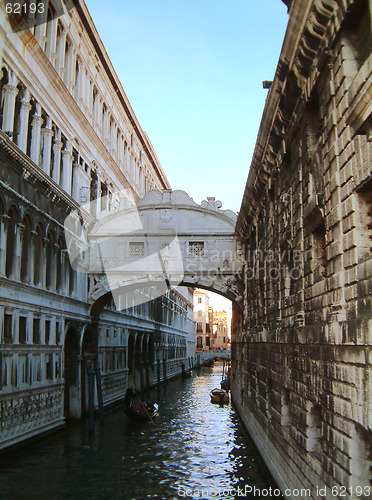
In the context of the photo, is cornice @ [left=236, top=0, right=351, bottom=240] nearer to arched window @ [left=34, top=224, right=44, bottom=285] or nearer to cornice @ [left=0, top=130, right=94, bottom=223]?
cornice @ [left=0, top=130, right=94, bottom=223]

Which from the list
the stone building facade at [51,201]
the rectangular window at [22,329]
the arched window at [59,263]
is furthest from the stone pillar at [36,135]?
the rectangular window at [22,329]

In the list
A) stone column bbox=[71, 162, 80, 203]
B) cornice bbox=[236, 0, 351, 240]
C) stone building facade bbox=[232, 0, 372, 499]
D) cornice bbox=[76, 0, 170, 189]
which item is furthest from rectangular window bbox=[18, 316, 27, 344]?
cornice bbox=[76, 0, 170, 189]

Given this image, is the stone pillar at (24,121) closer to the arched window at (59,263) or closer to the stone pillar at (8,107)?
the stone pillar at (8,107)

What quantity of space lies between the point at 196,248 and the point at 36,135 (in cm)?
667

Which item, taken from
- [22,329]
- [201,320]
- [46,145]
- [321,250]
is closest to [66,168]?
[46,145]

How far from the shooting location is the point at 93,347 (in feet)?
65.6

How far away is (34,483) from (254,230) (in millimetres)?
8636

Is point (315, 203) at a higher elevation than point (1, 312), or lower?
higher

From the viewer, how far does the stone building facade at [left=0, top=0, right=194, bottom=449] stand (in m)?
12.4

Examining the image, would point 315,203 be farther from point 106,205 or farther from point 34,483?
point 106,205

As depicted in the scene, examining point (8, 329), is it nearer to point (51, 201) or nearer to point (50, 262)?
point (50, 262)

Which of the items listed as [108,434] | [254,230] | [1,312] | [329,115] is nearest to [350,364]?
[329,115]

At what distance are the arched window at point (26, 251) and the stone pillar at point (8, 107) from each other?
235 centimetres

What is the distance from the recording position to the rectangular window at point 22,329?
13.1 m
